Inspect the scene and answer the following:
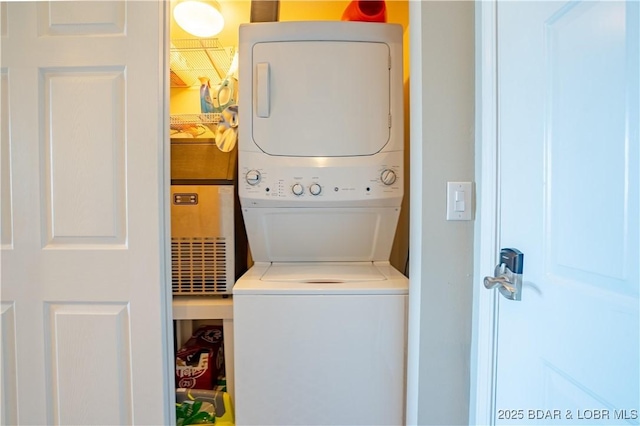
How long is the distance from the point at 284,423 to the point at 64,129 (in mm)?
1309

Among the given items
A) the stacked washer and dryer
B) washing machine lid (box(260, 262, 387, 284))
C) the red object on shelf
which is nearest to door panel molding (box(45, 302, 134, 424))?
the stacked washer and dryer

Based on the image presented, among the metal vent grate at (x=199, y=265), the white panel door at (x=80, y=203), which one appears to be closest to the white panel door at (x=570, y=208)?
the metal vent grate at (x=199, y=265)

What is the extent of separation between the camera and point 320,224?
1.20 metres

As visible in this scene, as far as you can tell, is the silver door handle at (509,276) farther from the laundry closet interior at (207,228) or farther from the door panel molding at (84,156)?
the door panel molding at (84,156)

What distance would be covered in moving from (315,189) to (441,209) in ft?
1.59

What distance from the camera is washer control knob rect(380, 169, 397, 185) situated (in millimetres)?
1124

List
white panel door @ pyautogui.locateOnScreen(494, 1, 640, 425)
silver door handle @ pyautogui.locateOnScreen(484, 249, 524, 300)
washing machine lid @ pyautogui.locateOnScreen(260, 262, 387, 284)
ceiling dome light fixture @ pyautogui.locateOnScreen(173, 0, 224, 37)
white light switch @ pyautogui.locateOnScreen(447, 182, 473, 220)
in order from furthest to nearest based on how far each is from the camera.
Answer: ceiling dome light fixture @ pyautogui.locateOnScreen(173, 0, 224, 37) < washing machine lid @ pyautogui.locateOnScreen(260, 262, 387, 284) < white light switch @ pyautogui.locateOnScreen(447, 182, 473, 220) < silver door handle @ pyautogui.locateOnScreen(484, 249, 524, 300) < white panel door @ pyautogui.locateOnScreen(494, 1, 640, 425)

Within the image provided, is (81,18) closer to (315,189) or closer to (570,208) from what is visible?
(315,189)

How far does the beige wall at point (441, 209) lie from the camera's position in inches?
33.5

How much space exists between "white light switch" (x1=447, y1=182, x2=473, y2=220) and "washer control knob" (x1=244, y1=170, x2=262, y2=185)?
0.71 meters

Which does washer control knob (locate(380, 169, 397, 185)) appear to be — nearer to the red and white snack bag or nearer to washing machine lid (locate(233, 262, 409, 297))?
washing machine lid (locate(233, 262, 409, 297))

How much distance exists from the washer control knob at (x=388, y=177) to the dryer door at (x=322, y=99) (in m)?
0.10

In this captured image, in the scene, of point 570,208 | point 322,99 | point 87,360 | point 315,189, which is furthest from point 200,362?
point 570,208

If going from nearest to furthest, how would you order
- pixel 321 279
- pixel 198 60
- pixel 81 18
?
1. pixel 81 18
2. pixel 321 279
3. pixel 198 60
